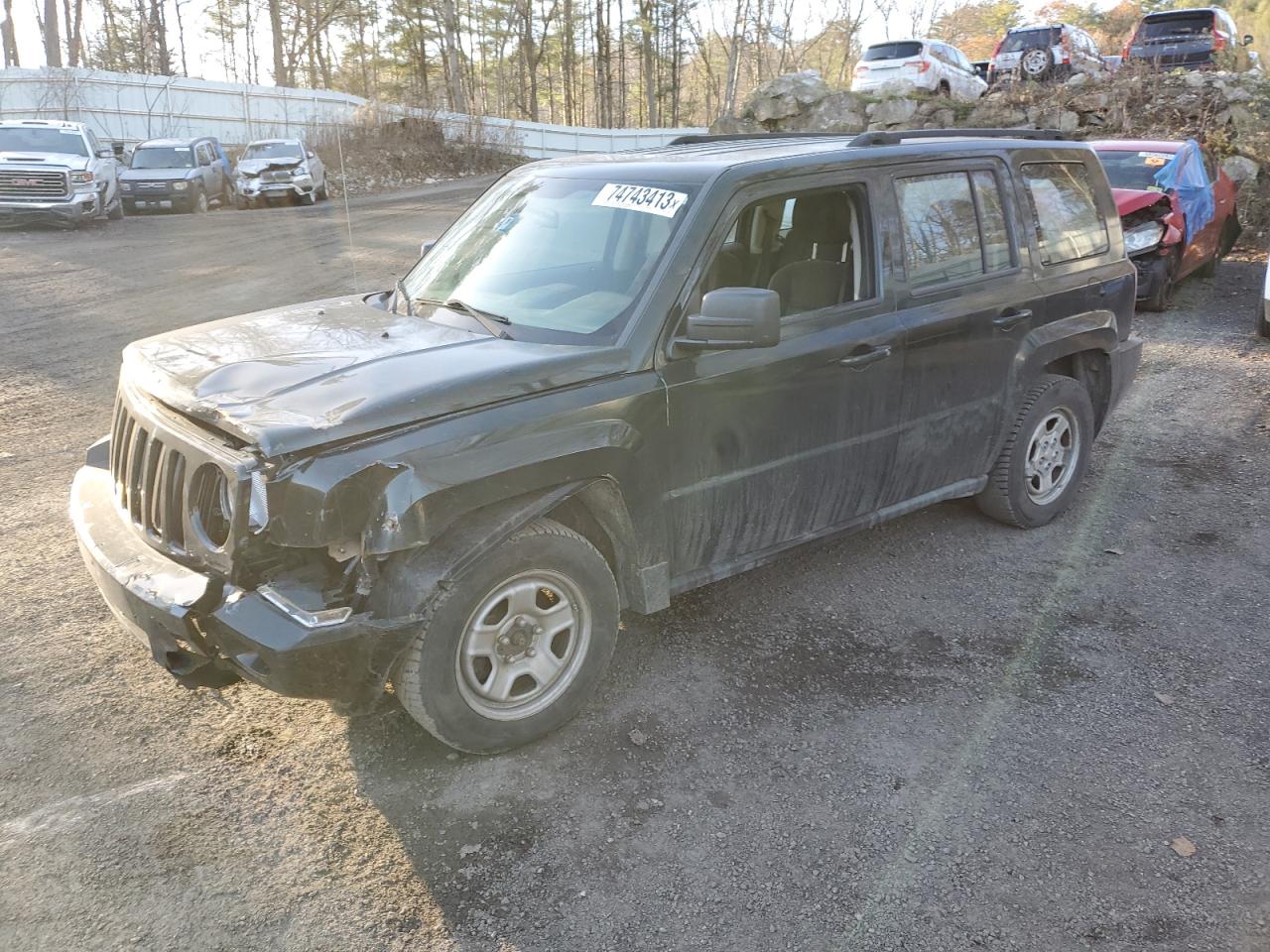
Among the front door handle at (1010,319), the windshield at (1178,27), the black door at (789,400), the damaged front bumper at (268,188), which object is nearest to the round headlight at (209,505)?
the black door at (789,400)

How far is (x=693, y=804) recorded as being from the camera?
3.15m

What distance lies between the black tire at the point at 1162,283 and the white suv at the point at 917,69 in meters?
12.3

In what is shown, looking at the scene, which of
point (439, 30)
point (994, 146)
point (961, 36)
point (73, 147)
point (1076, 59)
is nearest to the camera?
point (994, 146)

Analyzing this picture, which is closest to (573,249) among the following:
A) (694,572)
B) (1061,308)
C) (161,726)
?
(694,572)

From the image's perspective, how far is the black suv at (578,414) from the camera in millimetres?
2887

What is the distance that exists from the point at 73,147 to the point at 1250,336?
18598 mm

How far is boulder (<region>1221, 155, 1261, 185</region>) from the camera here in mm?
15289

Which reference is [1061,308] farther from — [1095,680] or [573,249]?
[573,249]

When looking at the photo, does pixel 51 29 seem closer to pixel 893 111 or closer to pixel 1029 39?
pixel 893 111

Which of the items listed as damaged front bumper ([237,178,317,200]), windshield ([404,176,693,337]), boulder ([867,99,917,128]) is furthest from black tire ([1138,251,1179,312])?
damaged front bumper ([237,178,317,200])

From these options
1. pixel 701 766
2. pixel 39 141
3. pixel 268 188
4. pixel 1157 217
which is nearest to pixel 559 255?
pixel 701 766

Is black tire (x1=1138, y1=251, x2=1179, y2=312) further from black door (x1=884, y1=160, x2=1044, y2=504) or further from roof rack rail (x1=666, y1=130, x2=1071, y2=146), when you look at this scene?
black door (x1=884, y1=160, x2=1044, y2=504)

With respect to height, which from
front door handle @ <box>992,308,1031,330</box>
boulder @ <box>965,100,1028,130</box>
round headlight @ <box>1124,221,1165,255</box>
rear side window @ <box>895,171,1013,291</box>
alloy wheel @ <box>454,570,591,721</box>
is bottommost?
alloy wheel @ <box>454,570,591,721</box>

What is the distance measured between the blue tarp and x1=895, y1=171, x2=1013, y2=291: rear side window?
7458 millimetres
